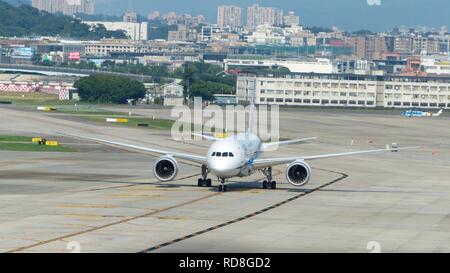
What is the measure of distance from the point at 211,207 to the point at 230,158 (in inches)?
251

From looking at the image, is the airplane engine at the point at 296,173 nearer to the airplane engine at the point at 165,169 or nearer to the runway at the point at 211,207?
the runway at the point at 211,207

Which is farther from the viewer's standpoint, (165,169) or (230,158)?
(165,169)

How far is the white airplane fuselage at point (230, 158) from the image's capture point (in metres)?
66.2

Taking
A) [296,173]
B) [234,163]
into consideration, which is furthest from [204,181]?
[234,163]

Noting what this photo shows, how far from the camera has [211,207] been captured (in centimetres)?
6059

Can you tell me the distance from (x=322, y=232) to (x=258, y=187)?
23.2 meters

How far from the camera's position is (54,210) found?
5719 centimetres

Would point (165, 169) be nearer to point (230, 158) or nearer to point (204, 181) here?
point (204, 181)

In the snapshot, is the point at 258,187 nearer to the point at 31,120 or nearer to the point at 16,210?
the point at 16,210

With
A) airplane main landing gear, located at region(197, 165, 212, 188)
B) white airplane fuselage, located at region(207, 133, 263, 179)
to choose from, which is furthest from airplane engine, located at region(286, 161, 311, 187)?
airplane main landing gear, located at region(197, 165, 212, 188)

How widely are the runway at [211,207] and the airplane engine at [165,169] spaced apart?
81 centimetres

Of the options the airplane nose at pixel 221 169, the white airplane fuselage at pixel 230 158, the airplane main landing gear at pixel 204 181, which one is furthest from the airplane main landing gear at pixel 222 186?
the airplane main landing gear at pixel 204 181

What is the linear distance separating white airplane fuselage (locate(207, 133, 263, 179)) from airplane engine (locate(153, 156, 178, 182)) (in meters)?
3.27

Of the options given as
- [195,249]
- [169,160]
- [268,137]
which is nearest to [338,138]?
[268,137]
